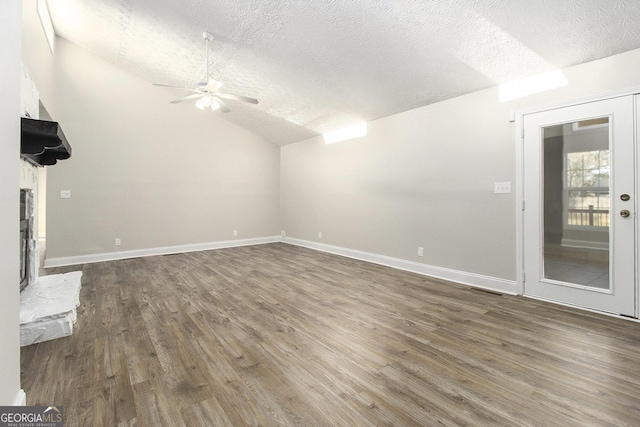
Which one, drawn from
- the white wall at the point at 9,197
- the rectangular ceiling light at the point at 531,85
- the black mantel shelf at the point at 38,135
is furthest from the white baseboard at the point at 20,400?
the rectangular ceiling light at the point at 531,85

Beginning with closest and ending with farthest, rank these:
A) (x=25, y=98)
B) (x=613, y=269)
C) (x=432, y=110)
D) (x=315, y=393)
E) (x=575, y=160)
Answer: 1. (x=315, y=393)
2. (x=25, y=98)
3. (x=613, y=269)
4. (x=575, y=160)
5. (x=432, y=110)

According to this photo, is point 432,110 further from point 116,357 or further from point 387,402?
point 116,357

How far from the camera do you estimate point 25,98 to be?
250cm

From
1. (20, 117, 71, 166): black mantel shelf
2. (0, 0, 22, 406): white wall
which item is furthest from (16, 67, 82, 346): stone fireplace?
(0, 0, 22, 406): white wall

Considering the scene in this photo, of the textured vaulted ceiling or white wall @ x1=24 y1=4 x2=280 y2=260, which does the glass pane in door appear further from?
white wall @ x1=24 y1=4 x2=280 y2=260

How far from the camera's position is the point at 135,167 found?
18.1 ft

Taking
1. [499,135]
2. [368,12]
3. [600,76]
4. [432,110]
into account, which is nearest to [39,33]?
[368,12]

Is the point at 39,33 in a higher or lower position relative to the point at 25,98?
higher

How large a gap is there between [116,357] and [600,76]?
15.5 feet

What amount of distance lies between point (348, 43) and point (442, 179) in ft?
6.91

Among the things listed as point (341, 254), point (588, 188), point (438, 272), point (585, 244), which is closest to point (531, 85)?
point (588, 188)

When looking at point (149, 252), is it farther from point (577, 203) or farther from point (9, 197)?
point (577, 203)

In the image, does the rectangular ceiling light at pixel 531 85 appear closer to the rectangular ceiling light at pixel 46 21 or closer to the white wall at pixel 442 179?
the white wall at pixel 442 179

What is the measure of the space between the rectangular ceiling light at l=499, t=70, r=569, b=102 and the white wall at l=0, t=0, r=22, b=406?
411 cm
